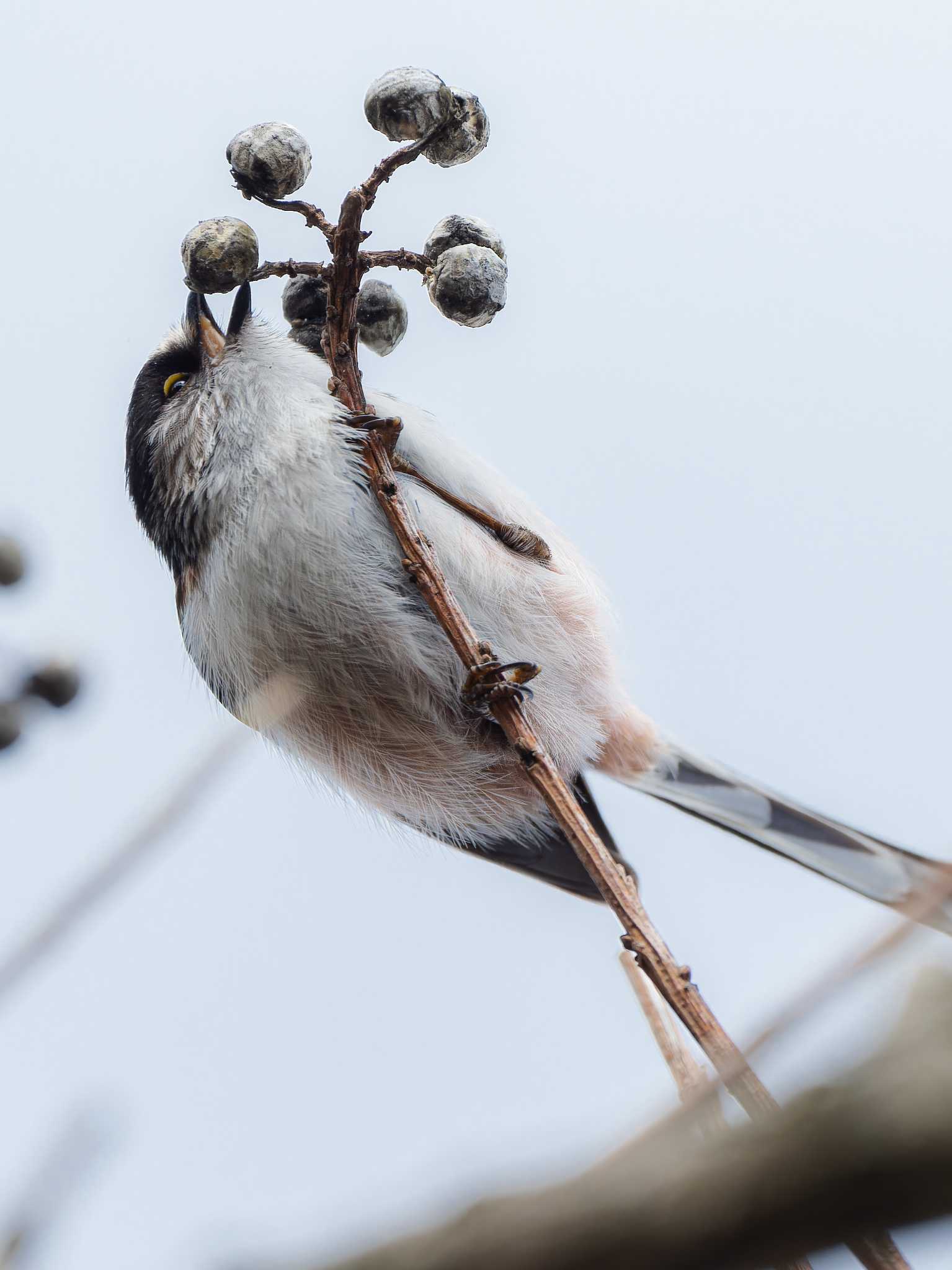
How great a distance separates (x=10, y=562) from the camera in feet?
4.45

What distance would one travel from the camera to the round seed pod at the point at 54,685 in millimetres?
1233

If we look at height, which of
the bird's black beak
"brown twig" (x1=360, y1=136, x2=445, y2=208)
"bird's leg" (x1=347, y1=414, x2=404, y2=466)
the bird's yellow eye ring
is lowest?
"bird's leg" (x1=347, y1=414, x2=404, y2=466)

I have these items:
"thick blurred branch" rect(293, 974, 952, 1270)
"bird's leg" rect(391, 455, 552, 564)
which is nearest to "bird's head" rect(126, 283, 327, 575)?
"bird's leg" rect(391, 455, 552, 564)

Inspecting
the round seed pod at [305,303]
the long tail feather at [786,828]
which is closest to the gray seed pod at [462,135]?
the round seed pod at [305,303]

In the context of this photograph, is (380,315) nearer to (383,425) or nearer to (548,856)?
(383,425)

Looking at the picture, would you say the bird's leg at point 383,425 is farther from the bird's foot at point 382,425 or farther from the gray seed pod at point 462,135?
the gray seed pod at point 462,135

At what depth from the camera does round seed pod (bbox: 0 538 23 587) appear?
1.34m

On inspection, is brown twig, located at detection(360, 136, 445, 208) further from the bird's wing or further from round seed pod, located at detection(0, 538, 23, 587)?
the bird's wing

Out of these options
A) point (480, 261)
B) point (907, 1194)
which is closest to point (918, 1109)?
point (907, 1194)

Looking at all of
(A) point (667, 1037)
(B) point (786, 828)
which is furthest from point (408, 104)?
(B) point (786, 828)

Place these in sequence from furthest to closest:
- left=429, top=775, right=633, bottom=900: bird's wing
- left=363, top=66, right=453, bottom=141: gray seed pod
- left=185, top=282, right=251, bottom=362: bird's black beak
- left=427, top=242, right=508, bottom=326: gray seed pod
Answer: left=429, top=775, right=633, bottom=900: bird's wing < left=185, top=282, right=251, bottom=362: bird's black beak < left=427, top=242, right=508, bottom=326: gray seed pod < left=363, top=66, right=453, bottom=141: gray seed pod

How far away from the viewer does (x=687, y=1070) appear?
4.14ft

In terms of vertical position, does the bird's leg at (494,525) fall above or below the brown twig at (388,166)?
below

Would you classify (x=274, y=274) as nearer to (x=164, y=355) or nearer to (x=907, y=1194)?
(x=164, y=355)
